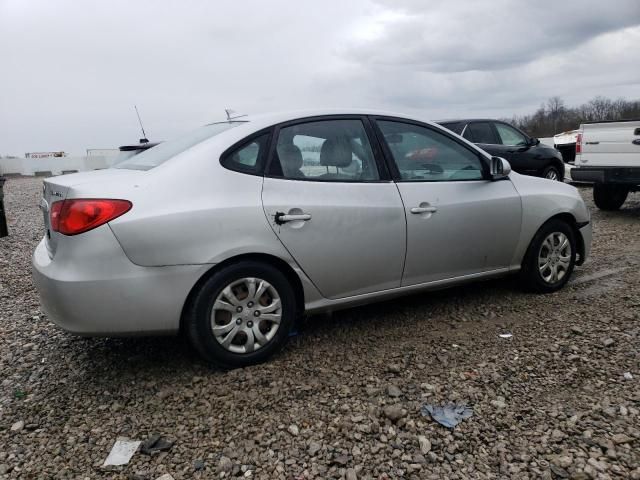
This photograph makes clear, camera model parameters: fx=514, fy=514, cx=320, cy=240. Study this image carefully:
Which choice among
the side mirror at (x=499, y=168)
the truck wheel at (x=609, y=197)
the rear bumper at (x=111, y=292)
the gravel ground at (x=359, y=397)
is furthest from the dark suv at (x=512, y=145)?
the rear bumper at (x=111, y=292)

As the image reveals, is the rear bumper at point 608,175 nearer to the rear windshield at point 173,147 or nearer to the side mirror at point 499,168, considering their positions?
the side mirror at point 499,168

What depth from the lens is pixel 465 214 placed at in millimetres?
3752

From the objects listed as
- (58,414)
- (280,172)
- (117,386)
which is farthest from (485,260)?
(58,414)

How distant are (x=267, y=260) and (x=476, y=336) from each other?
5.17 feet

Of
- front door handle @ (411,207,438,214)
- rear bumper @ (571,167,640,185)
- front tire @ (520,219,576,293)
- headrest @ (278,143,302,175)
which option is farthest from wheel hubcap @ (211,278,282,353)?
rear bumper @ (571,167,640,185)

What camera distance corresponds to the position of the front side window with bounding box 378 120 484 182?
3633mm

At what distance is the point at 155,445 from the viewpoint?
2.46 metres

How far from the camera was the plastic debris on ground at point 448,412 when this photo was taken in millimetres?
2539

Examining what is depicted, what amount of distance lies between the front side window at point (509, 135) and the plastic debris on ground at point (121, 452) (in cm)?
961

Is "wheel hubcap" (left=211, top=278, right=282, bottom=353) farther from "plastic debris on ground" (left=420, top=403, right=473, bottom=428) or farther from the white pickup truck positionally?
the white pickup truck

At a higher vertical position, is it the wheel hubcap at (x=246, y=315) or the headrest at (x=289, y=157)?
the headrest at (x=289, y=157)

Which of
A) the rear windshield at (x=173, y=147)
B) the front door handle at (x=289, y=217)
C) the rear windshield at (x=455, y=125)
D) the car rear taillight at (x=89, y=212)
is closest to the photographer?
the car rear taillight at (x=89, y=212)

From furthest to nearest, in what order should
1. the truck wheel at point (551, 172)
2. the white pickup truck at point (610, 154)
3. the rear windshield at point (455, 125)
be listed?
the truck wheel at point (551, 172) < the rear windshield at point (455, 125) < the white pickup truck at point (610, 154)

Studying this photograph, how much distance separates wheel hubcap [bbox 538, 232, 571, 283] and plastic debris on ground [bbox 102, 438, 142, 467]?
11.0ft
